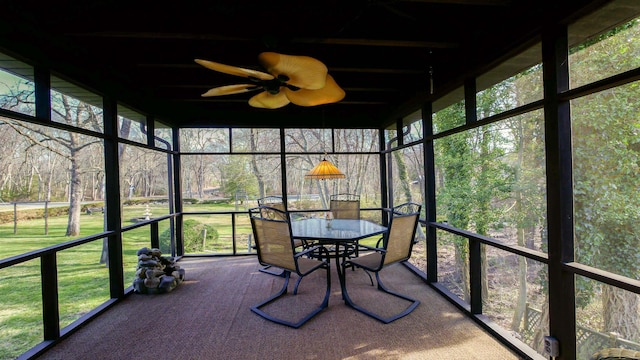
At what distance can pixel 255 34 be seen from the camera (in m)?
2.46

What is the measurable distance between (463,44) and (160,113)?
4.34m

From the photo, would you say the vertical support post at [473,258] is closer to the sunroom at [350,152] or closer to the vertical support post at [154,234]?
the sunroom at [350,152]

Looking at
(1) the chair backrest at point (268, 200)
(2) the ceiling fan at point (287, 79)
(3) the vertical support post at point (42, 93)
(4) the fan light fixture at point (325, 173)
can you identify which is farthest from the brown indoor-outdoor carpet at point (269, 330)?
(2) the ceiling fan at point (287, 79)

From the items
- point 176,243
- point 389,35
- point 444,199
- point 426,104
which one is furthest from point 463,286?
point 176,243

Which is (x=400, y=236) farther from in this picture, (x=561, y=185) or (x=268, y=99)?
(x=268, y=99)

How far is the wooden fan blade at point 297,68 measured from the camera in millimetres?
1880

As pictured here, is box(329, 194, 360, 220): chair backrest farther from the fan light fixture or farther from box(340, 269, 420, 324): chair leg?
box(340, 269, 420, 324): chair leg

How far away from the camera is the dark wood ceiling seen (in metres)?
2.12

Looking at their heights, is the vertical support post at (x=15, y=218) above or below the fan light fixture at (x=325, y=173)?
below

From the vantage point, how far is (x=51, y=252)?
240 centimetres

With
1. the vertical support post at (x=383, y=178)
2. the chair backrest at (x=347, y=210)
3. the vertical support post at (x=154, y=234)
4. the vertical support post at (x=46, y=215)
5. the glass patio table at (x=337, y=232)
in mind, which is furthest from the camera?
the vertical support post at (x=383, y=178)

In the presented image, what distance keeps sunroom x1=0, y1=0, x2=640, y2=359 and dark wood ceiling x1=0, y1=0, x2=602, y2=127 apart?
19 millimetres

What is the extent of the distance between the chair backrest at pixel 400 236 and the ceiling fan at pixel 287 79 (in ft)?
4.52

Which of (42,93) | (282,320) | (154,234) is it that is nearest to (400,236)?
(282,320)
